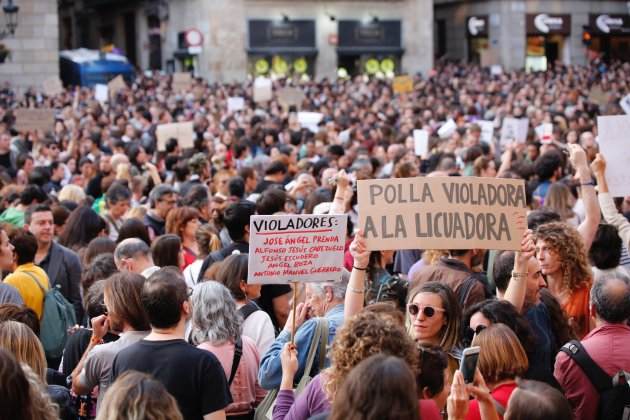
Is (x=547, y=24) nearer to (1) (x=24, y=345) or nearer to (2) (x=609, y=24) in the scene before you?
(2) (x=609, y=24)

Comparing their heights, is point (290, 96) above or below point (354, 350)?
above

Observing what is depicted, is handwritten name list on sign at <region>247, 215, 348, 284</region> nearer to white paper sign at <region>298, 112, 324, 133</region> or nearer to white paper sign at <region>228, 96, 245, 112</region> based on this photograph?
white paper sign at <region>298, 112, 324, 133</region>

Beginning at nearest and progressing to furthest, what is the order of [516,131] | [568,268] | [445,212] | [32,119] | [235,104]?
[445,212]
[568,268]
[516,131]
[32,119]
[235,104]

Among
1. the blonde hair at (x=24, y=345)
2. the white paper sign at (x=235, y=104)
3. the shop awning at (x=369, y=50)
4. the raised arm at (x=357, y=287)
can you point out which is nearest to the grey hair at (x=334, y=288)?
the raised arm at (x=357, y=287)

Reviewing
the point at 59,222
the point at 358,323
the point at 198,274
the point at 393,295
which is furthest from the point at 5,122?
the point at 358,323

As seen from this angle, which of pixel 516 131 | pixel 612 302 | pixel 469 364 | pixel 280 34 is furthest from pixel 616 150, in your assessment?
pixel 280 34

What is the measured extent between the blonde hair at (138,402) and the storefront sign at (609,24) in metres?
51.6

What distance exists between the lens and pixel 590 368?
5.86m

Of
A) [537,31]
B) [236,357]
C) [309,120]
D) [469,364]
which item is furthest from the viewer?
[537,31]

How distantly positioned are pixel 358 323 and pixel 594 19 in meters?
51.1

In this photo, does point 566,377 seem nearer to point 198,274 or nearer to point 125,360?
point 125,360

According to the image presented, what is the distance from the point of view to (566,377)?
19.4ft

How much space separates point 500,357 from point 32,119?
16.7 m

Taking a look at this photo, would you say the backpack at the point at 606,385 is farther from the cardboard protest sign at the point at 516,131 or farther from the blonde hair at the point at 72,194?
the cardboard protest sign at the point at 516,131
